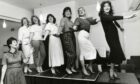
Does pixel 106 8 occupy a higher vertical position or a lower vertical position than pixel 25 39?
higher

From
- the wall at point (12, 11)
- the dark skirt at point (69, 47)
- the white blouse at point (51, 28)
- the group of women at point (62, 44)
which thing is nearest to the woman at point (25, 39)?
the group of women at point (62, 44)

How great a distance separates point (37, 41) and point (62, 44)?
28.2 inches

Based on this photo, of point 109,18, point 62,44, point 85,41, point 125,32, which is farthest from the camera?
point 125,32

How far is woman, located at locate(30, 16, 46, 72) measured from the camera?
12.1ft

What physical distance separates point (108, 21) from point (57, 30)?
1377 mm

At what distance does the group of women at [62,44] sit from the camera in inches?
101

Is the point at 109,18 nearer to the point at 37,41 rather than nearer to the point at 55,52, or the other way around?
the point at 55,52

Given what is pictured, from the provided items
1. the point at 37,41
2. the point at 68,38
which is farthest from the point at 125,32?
the point at 37,41

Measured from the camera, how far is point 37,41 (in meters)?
3.68

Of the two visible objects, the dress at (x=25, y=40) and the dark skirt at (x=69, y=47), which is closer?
the dark skirt at (x=69, y=47)

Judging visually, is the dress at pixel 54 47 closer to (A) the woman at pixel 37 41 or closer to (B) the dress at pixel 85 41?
(A) the woman at pixel 37 41

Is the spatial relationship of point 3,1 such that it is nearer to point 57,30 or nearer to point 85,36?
point 57,30

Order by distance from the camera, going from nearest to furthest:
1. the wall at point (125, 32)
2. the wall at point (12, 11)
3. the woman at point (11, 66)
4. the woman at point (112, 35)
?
the woman at point (11, 66) < the woman at point (112, 35) < the wall at point (12, 11) < the wall at point (125, 32)

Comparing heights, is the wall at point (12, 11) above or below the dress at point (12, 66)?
above
